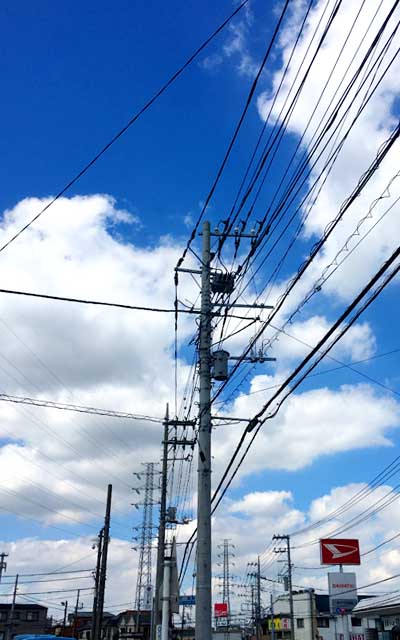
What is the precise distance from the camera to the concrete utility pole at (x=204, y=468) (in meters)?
13.4

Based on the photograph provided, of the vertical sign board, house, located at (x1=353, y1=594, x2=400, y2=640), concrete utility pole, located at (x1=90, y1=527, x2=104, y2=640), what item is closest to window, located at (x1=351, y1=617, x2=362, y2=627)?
the vertical sign board

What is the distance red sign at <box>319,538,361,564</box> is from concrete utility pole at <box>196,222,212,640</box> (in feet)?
125

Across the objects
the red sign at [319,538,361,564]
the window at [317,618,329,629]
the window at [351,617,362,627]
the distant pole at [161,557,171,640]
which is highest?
the red sign at [319,538,361,564]

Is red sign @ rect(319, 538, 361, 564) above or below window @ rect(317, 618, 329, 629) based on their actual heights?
above

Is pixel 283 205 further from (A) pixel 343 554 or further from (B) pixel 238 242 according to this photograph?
(A) pixel 343 554

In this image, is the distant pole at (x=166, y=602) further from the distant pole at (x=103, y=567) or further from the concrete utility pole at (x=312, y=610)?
the concrete utility pole at (x=312, y=610)

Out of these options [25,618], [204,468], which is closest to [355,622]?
[25,618]

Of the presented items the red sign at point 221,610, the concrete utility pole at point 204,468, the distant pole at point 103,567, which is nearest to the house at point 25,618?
the red sign at point 221,610

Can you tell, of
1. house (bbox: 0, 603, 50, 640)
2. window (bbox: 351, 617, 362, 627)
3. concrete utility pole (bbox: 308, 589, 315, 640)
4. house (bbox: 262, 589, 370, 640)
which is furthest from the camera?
house (bbox: 0, 603, 50, 640)

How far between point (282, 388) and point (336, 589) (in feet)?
140

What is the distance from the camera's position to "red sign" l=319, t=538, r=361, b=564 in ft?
161

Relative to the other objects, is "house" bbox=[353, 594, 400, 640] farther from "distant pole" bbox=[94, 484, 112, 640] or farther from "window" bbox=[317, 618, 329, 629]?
"window" bbox=[317, 618, 329, 629]

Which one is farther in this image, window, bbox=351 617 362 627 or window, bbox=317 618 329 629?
window, bbox=317 618 329 629

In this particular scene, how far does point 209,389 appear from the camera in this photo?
1563 cm
